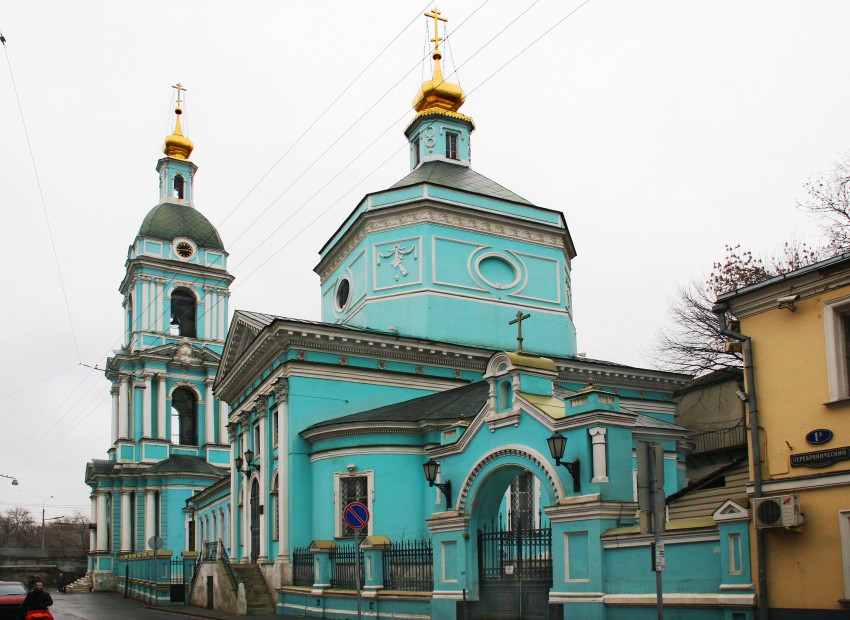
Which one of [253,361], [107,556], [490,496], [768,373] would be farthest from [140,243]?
[768,373]

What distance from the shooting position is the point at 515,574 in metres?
15.7

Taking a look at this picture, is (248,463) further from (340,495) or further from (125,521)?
(125,521)

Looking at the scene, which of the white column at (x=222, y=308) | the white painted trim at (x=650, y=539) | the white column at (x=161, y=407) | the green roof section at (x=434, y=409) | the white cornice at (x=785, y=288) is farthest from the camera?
the white column at (x=222, y=308)

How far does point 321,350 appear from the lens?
84.6ft

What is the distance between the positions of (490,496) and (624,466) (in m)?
3.08

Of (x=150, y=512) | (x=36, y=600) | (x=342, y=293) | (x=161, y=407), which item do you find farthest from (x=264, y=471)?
(x=161, y=407)

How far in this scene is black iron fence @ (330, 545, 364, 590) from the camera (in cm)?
2061

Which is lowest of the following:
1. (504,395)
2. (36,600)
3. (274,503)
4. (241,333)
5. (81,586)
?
(81,586)

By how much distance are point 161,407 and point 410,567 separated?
3487 cm

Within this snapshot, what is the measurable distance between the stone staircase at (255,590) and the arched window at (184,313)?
2875 centimetres

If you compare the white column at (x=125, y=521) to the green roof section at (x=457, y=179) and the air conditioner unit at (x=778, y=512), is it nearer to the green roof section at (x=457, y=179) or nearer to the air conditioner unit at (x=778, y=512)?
the green roof section at (x=457, y=179)

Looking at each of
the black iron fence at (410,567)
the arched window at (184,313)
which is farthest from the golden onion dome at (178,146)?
the black iron fence at (410,567)

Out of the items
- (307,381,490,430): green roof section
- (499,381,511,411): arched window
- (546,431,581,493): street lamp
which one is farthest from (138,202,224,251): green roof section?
(546,431,581,493): street lamp

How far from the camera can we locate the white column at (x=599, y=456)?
47.0ft
